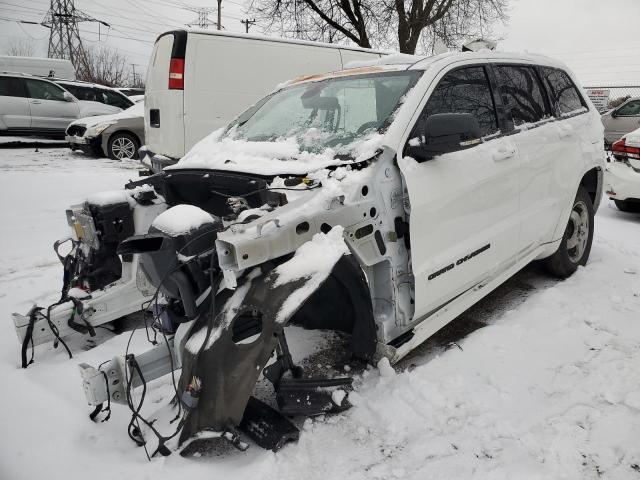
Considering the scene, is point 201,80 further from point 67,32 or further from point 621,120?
point 67,32

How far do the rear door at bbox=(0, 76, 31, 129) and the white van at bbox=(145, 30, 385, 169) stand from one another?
A: 24.7ft

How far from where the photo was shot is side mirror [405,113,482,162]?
270 cm

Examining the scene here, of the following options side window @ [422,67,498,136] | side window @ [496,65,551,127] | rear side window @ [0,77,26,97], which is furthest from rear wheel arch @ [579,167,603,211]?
rear side window @ [0,77,26,97]

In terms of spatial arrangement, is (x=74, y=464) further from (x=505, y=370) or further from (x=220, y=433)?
(x=505, y=370)

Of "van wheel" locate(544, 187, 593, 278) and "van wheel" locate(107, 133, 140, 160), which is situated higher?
"van wheel" locate(107, 133, 140, 160)

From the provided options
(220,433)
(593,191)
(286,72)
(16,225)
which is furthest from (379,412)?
(286,72)

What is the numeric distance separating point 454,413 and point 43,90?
47.8 feet

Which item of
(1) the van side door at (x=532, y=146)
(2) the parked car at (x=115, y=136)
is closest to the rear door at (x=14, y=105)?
(2) the parked car at (x=115, y=136)

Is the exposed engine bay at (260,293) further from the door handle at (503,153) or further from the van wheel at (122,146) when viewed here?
the van wheel at (122,146)

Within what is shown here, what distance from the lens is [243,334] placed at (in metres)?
2.27

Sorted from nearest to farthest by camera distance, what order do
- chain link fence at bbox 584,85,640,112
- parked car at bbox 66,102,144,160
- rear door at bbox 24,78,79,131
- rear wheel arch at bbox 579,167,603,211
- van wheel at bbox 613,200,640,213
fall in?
rear wheel arch at bbox 579,167,603,211 → van wheel at bbox 613,200,640,213 → parked car at bbox 66,102,144,160 → rear door at bbox 24,78,79,131 → chain link fence at bbox 584,85,640,112

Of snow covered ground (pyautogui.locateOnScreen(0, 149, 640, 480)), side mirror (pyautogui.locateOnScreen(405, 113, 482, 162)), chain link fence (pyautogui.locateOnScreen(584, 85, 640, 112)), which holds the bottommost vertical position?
snow covered ground (pyautogui.locateOnScreen(0, 149, 640, 480))

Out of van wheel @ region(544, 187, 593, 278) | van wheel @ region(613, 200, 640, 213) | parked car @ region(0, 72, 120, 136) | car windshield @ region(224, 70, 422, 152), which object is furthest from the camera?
parked car @ region(0, 72, 120, 136)

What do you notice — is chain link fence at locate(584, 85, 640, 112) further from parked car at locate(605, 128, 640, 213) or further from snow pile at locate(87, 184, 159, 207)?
snow pile at locate(87, 184, 159, 207)
